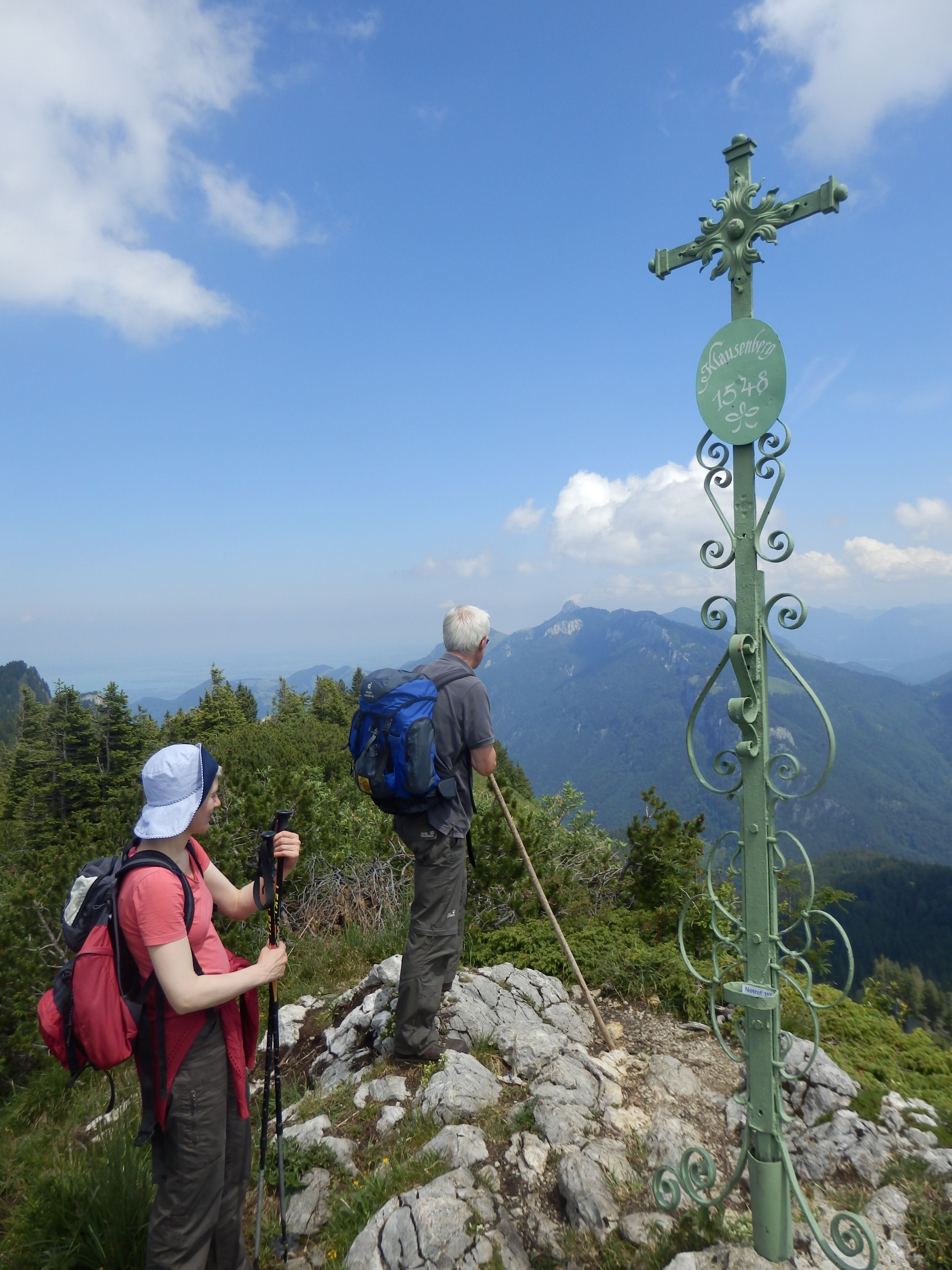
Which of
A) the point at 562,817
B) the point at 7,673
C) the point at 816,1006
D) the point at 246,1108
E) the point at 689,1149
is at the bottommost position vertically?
the point at 7,673

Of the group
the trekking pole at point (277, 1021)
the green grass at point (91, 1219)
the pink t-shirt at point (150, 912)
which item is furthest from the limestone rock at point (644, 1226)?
the pink t-shirt at point (150, 912)

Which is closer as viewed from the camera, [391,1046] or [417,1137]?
[417,1137]

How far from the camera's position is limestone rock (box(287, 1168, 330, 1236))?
307 cm

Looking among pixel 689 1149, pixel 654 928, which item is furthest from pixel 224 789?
pixel 689 1149

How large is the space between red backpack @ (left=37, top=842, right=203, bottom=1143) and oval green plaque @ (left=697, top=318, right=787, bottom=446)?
107 inches

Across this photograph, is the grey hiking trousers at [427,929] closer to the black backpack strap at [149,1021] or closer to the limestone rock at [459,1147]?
the limestone rock at [459,1147]

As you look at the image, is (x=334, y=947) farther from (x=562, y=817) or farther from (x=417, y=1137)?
(x=562, y=817)

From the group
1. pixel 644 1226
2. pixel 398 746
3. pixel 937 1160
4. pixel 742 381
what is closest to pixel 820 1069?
pixel 937 1160

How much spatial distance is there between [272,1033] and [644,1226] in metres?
1.86

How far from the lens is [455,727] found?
13.1 ft

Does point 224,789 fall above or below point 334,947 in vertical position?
above

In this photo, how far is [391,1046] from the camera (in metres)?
4.32

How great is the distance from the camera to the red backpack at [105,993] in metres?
2.11

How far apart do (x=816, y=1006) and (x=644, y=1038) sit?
2493mm
